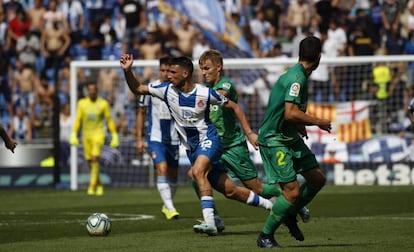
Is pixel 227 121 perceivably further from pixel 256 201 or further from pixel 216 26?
pixel 216 26

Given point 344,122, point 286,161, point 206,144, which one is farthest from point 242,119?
point 344,122

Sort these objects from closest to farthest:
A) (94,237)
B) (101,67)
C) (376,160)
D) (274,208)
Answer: (274,208), (94,237), (376,160), (101,67)

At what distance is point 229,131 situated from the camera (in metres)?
13.8

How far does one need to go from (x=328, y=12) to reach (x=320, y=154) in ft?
17.2

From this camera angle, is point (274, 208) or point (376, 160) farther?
point (376, 160)

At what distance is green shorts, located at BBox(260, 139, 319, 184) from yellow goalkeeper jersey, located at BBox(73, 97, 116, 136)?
41.7ft

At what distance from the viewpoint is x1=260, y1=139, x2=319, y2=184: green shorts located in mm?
10609

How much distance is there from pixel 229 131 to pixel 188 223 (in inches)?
63.3

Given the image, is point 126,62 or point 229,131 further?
point 229,131

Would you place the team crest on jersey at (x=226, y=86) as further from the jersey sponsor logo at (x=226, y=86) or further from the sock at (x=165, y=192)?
the sock at (x=165, y=192)

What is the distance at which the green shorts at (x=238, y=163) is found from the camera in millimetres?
13539

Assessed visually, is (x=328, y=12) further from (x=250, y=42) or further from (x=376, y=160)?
(x=376, y=160)

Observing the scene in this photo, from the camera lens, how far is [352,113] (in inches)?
989

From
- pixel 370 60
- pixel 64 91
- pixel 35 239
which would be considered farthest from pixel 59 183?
pixel 35 239
